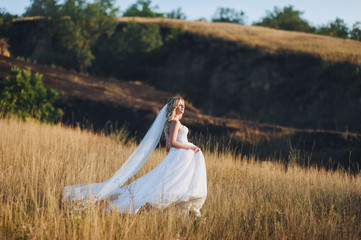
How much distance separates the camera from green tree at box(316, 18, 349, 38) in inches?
1592

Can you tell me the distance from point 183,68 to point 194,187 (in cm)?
2660

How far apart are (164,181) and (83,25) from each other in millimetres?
30094

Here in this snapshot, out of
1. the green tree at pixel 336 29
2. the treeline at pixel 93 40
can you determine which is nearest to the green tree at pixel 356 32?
the green tree at pixel 336 29

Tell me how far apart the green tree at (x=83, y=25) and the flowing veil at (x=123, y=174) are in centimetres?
2676

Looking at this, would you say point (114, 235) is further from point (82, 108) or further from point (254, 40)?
point (254, 40)

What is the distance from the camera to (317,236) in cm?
392

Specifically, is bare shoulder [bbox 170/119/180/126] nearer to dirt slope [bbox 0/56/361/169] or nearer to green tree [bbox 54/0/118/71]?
dirt slope [bbox 0/56/361/169]

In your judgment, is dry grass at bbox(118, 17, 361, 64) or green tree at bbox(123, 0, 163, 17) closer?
dry grass at bbox(118, 17, 361, 64)

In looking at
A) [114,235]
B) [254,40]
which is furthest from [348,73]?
[114,235]

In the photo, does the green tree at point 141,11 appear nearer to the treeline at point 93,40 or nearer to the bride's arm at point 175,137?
the treeline at point 93,40

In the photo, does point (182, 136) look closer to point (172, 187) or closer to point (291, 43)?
point (172, 187)

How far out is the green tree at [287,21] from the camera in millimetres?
50147

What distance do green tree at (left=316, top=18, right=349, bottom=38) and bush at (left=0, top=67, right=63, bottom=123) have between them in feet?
128

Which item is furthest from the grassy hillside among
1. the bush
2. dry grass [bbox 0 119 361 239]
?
dry grass [bbox 0 119 361 239]
